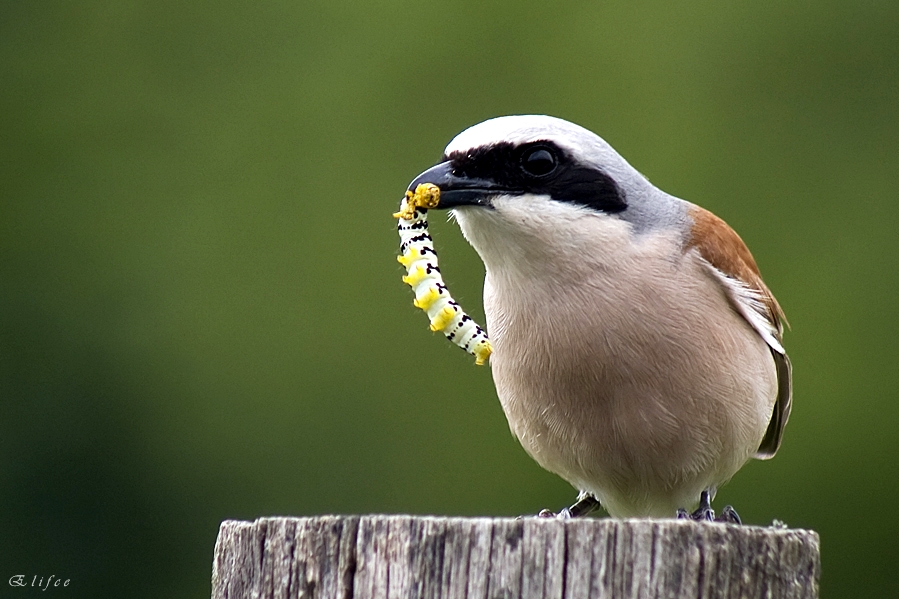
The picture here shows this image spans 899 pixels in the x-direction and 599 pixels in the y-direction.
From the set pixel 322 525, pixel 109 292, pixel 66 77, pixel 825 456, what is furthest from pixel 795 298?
pixel 322 525

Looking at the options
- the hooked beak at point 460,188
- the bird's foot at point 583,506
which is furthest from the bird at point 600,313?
the bird's foot at point 583,506

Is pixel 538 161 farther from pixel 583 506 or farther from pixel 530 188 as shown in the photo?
pixel 583 506

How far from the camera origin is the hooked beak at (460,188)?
4363mm

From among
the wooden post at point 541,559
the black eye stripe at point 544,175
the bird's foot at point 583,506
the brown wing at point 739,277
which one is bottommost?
the wooden post at point 541,559

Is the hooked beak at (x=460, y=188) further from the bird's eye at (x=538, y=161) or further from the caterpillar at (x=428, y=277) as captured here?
the bird's eye at (x=538, y=161)

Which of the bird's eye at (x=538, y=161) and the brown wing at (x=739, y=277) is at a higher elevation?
the bird's eye at (x=538, y=161)

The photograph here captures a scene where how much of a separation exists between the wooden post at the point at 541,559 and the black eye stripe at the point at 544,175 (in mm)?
1763

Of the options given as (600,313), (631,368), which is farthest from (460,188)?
(631,368)

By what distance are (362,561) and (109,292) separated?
770 centimetres

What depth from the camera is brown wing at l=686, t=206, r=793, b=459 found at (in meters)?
4.79

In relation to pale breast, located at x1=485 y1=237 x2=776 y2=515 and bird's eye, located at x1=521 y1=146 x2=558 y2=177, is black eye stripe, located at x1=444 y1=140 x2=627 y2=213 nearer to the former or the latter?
bird's eye, located at x1=521 y1=146 x2=558 y2=177

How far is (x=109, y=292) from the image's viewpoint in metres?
10.2

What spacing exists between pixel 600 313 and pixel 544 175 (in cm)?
51

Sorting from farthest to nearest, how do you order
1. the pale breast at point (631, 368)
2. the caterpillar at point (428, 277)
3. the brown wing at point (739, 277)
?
the brown wing at point (739, 277), the pale breast at point (631, 368), the caterpillar at point (428, 277)
